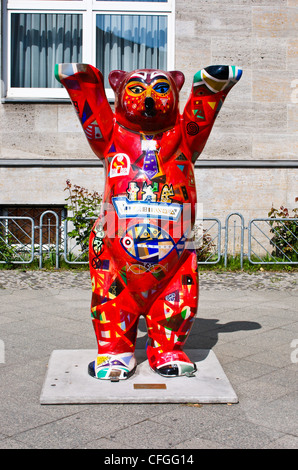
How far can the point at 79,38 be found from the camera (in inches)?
422

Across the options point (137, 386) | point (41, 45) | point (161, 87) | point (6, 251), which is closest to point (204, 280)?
point (6, 251)

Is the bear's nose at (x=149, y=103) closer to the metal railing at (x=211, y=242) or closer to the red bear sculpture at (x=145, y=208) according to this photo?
the red bear sculpture at (x=145, y=208)

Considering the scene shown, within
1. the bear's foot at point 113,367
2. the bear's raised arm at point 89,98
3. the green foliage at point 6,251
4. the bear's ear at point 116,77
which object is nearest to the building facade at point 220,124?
the green foliage at point 6,251

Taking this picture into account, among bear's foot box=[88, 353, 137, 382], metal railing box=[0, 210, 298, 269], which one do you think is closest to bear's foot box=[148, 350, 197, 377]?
bear's foot box=[88, 353, 137, 382]

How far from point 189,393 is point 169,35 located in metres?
7.89

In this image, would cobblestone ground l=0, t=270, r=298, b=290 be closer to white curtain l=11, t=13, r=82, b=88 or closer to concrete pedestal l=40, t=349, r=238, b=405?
concrete pedestal l=40, t=349, r=238, b=405

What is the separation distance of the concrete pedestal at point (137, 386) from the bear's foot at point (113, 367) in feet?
0.13

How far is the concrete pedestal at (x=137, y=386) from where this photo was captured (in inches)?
153

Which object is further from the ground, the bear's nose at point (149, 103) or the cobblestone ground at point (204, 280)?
the bear's nose at point (149, 103)

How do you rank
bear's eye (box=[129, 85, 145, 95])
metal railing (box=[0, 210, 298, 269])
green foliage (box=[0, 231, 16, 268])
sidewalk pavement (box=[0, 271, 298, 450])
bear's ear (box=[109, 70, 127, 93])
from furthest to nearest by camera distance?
metal railing (box=[0, 210, 298, 269]) < green foliage (box=[0, 231, 16, 268]) < bear's ear (box=[109, 70, 127, 93]) < bear's eye (box=[129, 85, 145, 95]) < sidewalk pavement (box=[0, 271, 298, 450])

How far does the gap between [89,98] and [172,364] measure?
6.42 ft

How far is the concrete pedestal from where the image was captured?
12.7ft

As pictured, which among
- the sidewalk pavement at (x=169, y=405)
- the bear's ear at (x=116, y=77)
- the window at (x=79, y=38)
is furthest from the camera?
the window at (x=79, y=38)

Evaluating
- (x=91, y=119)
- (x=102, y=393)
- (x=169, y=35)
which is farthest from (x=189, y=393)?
(x=169, y=35)
